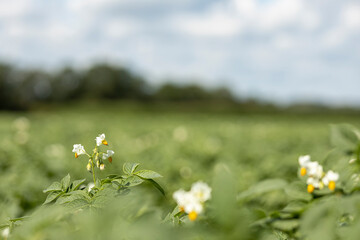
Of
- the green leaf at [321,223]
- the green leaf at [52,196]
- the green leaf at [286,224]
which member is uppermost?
the green leaf at [52,196]

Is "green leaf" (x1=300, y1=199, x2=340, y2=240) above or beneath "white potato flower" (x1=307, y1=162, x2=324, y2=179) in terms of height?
beneath

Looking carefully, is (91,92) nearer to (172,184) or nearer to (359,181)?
(172,184)

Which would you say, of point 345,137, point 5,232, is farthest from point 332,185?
point 5,232

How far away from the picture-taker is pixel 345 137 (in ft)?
4.59

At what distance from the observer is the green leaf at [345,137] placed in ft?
4.49

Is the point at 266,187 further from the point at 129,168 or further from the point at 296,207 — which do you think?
the point at 129,168

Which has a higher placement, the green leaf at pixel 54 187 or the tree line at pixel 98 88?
the tree line at pixel 98 88

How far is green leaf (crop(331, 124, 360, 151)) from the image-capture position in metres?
1.37

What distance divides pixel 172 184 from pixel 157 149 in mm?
2405

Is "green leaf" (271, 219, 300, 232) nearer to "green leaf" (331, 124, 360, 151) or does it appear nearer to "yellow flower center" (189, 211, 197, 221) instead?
"yellow flower center" (189, 211, 197, 221)

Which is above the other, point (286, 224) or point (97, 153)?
point (97, 153)

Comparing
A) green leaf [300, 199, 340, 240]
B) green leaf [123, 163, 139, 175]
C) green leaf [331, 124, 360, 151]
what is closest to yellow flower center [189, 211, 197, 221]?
green leaf [300, 199, 340, 240]

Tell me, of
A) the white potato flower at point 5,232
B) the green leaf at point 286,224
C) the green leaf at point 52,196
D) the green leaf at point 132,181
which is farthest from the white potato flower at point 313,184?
the white potato flower at point 5,232

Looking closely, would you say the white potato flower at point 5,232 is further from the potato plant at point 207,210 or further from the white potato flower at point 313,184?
the white potato flower at point 313,184
